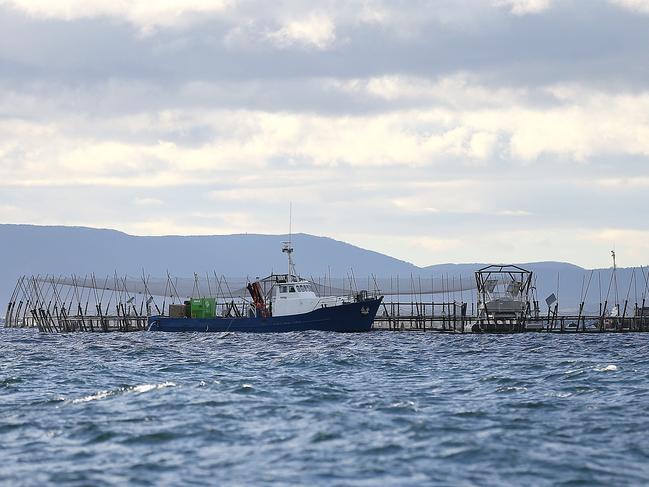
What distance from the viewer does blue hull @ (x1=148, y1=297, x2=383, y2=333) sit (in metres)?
121

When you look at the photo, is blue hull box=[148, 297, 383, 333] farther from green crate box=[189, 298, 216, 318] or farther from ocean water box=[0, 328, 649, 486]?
ocean water box=[0, 328, 649, 486]

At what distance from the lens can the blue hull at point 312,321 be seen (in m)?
121

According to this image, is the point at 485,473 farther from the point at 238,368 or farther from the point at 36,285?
the point at 36,285

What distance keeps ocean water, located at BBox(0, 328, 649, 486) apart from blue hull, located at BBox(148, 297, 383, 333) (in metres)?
52.3

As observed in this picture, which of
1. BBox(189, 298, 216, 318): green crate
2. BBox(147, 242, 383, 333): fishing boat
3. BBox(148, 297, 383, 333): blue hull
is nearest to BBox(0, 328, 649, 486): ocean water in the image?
BBox(148, 297, 383, 333): blue hull

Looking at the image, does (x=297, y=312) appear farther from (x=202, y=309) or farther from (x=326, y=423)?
(x=326, y=423)

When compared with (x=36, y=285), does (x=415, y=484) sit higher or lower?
lower

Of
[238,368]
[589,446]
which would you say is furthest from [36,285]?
[589,446]

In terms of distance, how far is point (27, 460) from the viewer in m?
31.6

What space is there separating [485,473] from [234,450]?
7.28m

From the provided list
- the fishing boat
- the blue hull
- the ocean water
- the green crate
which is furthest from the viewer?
the green crate

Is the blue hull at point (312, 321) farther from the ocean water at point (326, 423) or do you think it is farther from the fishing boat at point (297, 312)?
the ocean water at point (326, 423)

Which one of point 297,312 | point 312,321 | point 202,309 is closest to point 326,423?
point 312,321

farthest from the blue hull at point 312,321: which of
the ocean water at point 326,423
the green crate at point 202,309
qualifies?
the ocean water at point 326,423
